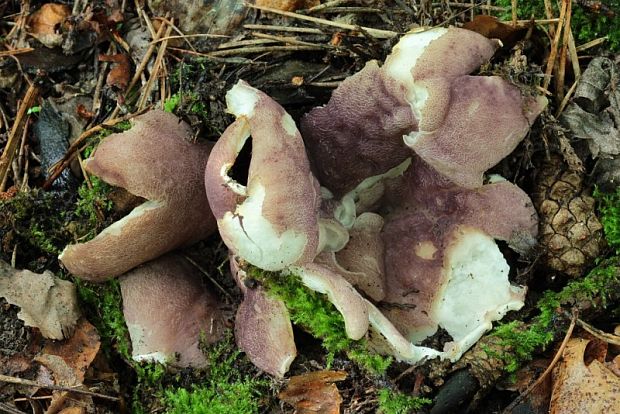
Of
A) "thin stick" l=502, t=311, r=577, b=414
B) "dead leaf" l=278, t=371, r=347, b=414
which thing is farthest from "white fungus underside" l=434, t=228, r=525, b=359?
"dead leaf" l=278, t=371, r=347, b=414

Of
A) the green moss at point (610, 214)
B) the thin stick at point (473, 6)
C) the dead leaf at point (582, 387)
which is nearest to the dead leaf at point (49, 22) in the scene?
the thin stick at point (473, 6)

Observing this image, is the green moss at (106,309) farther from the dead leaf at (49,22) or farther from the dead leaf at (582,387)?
the dead leaf at (582,387)

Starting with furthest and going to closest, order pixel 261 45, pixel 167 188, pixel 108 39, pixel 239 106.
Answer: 1. pixel 108 39
2. pixel 261 45
3. pixel 167 188
4. pixel 239 106

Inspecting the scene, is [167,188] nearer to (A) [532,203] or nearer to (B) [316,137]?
(B) [316,137]

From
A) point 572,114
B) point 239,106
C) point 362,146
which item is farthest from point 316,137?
point 572,114

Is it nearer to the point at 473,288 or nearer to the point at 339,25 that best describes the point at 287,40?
the point at 339,25

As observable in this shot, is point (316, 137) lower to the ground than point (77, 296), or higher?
higher
